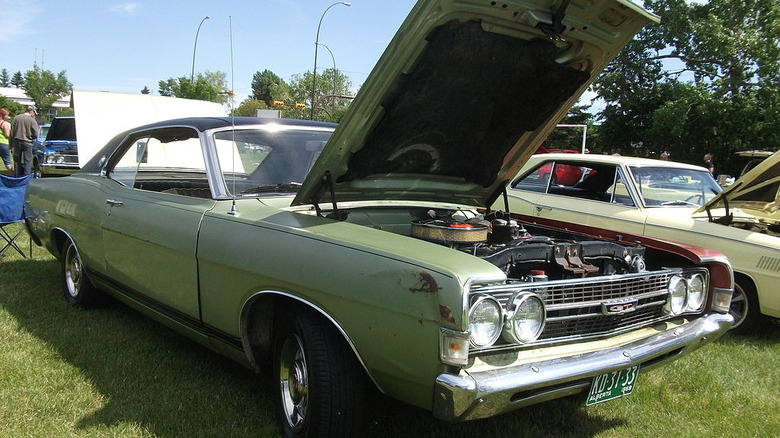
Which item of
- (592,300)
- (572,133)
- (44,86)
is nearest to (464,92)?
(592,300)

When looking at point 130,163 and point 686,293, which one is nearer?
point 686,293

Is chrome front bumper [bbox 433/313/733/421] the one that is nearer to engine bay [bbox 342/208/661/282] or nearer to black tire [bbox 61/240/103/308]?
engine bay [bbox 342/208/661/282]

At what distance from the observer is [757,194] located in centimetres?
496

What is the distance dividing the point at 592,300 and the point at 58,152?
13.8 metres

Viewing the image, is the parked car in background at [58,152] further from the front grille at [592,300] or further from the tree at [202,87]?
the front grille at [592,300]

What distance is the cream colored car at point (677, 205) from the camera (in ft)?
15.2

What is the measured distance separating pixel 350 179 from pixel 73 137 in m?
14.8

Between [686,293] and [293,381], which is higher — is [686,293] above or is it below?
above

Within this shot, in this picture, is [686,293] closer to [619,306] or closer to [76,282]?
[619,306]

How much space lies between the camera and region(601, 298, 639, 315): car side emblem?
244 cm

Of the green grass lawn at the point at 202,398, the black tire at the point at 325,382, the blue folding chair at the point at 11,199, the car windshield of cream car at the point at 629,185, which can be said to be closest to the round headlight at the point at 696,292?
the green grass lawn at the point at 202,398

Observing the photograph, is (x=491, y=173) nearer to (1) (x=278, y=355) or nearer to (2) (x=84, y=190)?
(1) (x=278, y=355)

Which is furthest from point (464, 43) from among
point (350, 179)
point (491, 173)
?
point (491, 173)

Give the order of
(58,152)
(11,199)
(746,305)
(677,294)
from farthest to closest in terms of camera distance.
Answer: (58,152) → (11,199) → (746,305) → (677,294)
